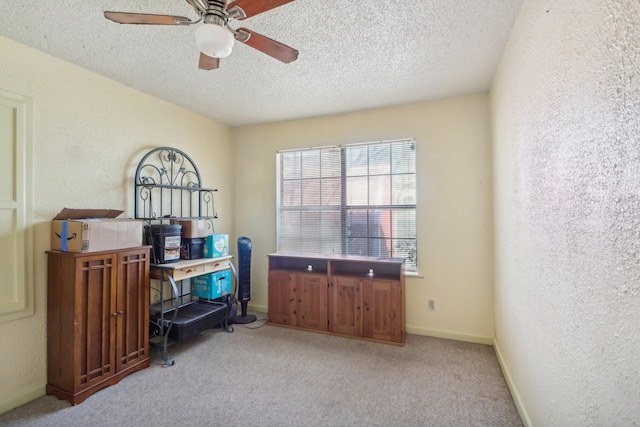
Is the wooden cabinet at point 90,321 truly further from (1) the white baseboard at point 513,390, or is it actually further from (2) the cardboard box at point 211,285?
(1) the white baseboard at point 513,390

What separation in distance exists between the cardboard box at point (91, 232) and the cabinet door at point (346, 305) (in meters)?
2.03

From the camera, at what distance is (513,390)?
2.08 m

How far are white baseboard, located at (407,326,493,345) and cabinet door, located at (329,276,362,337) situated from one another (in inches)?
25.5

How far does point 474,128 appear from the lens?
3.05m

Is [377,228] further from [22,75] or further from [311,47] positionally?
[22,75]

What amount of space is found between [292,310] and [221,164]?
7.33ft

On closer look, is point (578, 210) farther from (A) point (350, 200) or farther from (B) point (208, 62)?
(A) point (350, 200)

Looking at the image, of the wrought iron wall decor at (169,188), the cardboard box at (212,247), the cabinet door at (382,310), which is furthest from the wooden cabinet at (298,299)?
the wrought iron wall decor at (169,188)

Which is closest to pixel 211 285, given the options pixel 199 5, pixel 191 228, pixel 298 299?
pixel 191 228

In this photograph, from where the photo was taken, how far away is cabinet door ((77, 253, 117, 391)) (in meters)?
2.11

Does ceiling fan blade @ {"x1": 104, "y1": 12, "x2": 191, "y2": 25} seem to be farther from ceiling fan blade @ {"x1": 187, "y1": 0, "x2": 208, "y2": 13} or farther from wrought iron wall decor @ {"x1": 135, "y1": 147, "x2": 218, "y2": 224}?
wrought iron wall decor @ {"x1": 135, "y1": 147, "x2": 218, "y2": 224}

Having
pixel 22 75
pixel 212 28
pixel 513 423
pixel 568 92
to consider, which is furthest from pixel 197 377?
pixel 568 92

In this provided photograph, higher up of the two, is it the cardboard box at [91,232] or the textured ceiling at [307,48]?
the textured ceiling at [307,48]

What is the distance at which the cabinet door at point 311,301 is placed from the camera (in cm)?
333
